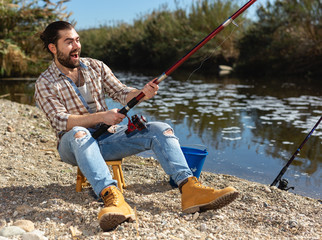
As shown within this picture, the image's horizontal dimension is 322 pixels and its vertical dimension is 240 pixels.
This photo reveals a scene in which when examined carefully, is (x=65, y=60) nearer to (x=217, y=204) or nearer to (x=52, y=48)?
(x=52, y=48)

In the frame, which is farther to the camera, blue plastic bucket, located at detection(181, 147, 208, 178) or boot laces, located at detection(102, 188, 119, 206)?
blue plastic bucket, located at detection(181, 147, 208, 178)

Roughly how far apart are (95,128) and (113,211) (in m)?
0.86

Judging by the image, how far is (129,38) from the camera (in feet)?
70.6

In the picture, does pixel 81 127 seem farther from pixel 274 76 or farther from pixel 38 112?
pixel 274 76

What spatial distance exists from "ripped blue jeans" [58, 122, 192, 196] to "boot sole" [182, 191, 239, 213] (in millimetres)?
219

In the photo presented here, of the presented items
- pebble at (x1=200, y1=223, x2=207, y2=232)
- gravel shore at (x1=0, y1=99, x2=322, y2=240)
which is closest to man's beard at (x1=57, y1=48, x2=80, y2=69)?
gravel shore at (x1=0, y1=99, x2=322, y2=240)

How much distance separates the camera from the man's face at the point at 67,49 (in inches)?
112

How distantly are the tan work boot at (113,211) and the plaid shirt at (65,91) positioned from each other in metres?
0.63

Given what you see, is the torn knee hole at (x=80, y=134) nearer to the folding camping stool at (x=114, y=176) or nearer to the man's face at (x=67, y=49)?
the folding camping stool at (x=114, y=176)

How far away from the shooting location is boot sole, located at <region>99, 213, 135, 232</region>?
224 cm

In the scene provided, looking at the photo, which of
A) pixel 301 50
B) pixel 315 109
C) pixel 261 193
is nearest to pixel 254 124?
pixel 315 109

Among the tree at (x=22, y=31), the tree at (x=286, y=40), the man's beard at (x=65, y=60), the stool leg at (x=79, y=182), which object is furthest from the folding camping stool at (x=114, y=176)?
the tree at (x=286, y=40)

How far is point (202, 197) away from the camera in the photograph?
2.51m

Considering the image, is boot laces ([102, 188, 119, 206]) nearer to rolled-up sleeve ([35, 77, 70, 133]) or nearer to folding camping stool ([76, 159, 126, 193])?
folding camping stool ([76, 159, 126, 193])
